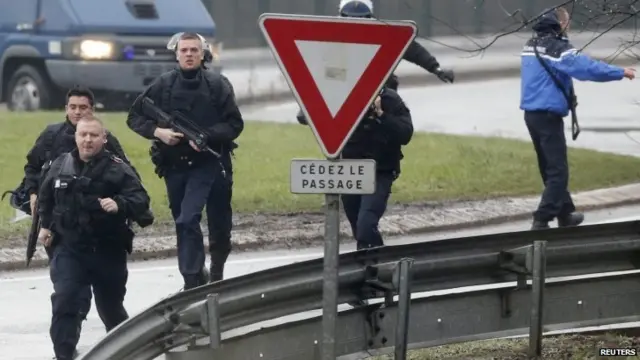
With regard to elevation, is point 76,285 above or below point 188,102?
below

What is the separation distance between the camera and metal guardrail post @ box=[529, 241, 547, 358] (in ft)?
24.4

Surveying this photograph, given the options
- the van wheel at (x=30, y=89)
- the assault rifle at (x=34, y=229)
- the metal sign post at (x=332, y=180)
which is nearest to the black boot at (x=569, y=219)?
the assault rifle at (x=34, y=229)

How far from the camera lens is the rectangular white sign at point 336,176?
19.5 feet

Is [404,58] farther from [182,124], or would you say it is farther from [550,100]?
[550,100]

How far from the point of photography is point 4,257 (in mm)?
11867

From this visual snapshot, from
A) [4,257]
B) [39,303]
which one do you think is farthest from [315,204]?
[39,303]

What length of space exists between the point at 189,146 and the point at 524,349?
2813mm

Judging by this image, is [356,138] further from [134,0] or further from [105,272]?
[134,0]

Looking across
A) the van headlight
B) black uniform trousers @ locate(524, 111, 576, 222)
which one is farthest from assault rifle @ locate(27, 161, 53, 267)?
the van headlight

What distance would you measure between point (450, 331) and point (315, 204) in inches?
269

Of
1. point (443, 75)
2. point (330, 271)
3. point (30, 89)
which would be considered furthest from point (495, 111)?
point (330, 271)

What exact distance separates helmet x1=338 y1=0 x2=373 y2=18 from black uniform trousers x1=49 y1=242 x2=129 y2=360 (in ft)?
7.20

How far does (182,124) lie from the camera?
977 centimetres

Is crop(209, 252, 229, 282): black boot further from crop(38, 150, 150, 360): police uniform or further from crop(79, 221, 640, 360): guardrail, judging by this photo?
crop(79, 221, 640, 360): guardrail
